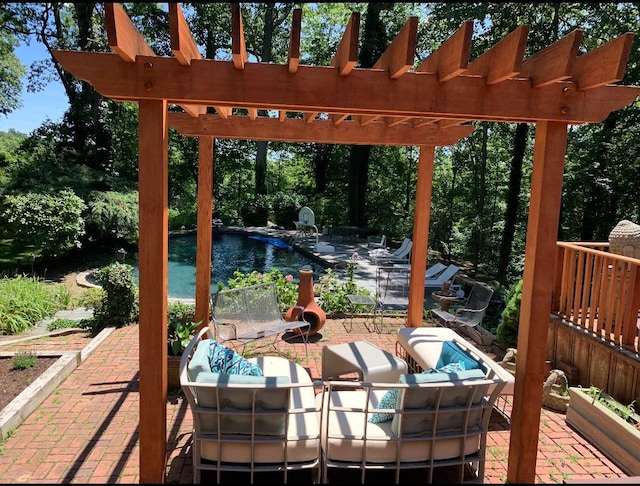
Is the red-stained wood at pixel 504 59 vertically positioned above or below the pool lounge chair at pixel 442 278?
above

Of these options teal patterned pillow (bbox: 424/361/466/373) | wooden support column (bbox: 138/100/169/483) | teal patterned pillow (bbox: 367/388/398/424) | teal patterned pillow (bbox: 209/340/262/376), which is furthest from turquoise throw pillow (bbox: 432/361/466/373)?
wooden support column (bbox: 138/100/169/483)

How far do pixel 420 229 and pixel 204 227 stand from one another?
2.63 meters

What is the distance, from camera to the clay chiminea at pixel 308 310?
6020 millimetres

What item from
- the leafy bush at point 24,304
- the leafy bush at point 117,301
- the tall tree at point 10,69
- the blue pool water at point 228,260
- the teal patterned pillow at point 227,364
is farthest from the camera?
the tall tree at point 10,69

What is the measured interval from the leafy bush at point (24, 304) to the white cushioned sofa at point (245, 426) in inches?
193

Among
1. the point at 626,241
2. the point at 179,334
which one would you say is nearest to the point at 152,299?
the point at 179,334

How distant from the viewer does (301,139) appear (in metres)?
5.43

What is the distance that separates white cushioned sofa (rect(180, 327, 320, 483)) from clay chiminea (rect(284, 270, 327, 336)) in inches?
119

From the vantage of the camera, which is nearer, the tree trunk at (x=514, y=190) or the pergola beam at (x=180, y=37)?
the pergola beam at (x=180, y=37)

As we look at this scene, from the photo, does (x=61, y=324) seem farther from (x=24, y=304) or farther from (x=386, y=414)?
(x=386, y=414)

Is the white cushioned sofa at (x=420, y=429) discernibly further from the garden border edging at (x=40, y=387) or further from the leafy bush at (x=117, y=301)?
the leafy bush at (x=117, y=301)

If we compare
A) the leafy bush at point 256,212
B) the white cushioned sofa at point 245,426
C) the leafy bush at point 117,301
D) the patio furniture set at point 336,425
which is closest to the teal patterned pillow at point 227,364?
the patio furniture set at point 336,425

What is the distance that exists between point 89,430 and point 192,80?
→ 292 cm

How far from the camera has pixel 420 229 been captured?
218 inches
